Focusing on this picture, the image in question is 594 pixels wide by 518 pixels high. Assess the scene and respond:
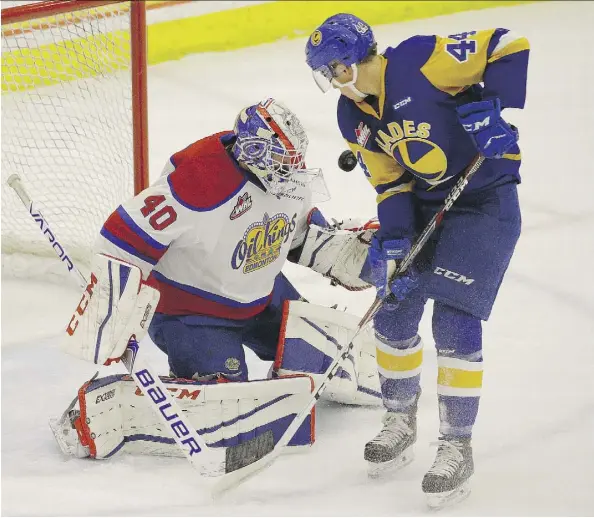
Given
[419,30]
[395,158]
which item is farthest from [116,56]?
[419,30]

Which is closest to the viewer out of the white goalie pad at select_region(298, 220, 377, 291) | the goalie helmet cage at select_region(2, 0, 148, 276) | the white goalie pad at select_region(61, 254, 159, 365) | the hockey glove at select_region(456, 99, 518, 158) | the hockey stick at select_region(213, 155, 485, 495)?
the hockey glove at select_region(456, 99, 518, 158)

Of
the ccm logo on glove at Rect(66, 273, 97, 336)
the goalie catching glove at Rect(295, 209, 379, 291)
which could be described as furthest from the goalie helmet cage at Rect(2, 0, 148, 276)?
the ccm logo on glove at Rect(66, 273, 97, 336)

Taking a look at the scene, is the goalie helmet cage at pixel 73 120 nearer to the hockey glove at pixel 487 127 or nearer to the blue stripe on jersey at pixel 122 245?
the blue stripe on jersey at pixel 122 245

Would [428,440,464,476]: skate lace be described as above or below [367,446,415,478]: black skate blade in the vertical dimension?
above

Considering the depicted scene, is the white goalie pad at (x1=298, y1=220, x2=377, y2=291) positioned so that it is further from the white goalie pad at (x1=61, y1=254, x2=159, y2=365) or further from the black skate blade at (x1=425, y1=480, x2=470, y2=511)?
the black skate blade at (x1=425, y1=480, x2=470, y2=511)

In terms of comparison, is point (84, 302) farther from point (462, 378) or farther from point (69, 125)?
point (69, 125)

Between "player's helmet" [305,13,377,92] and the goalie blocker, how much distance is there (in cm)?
71

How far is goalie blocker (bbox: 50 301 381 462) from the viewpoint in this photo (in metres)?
2.75

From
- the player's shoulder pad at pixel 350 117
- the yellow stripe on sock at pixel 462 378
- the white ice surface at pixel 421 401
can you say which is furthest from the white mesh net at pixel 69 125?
the yellow stripe on sock at pixel 462 378

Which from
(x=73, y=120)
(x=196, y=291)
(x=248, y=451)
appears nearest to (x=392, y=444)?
(x=248, y=451)

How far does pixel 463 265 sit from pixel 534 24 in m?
3.81

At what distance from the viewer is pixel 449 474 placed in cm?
254

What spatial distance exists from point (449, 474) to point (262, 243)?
2.29ft

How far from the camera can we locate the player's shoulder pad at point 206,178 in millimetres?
2689
